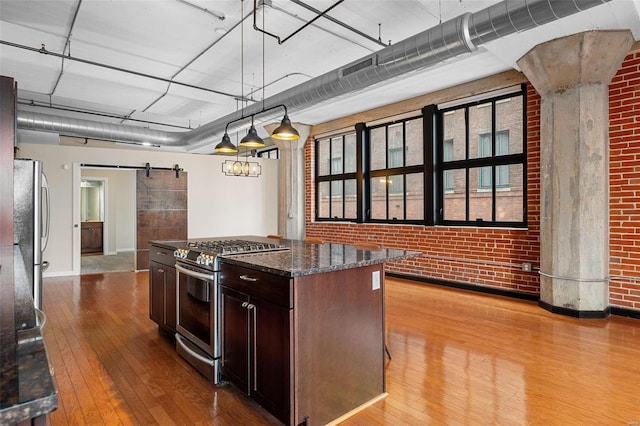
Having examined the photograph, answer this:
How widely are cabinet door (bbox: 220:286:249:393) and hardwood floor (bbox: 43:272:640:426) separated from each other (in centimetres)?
17

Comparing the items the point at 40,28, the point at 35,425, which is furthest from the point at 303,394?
the point at 40,28

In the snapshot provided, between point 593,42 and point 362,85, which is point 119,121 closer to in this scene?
point 362,85

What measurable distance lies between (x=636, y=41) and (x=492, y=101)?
66.5 inches

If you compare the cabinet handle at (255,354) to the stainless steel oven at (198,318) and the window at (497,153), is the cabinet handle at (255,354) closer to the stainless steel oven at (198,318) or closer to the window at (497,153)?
the stainless steel oven at (198,318)

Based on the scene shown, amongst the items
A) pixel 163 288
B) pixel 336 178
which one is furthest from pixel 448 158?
pixel 163 288

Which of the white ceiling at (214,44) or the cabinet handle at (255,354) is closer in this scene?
the cabinet handle at (255,354)

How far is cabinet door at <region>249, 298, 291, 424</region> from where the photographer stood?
6.75ft

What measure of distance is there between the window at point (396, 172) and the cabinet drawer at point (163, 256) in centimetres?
433

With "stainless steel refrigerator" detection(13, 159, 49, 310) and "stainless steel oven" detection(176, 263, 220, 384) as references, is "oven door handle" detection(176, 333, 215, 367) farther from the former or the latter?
"stainless steel refrigerator" detection(13, 159, 49, 310)

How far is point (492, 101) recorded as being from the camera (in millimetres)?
5465

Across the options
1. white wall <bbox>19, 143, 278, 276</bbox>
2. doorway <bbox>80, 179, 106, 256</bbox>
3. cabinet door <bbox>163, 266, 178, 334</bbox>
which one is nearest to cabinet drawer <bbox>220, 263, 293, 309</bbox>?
cabinet door <bbox>163, 266, 178, 334</bbox>

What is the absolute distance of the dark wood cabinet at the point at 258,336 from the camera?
2.07 meters

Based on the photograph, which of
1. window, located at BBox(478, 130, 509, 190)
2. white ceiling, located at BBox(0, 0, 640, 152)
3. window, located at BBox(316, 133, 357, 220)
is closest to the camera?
white ceiling, located at BBox(0, 0, 640, 152)

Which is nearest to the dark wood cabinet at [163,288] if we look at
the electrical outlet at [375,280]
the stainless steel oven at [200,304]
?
the stainless steel oven at [200,304]
